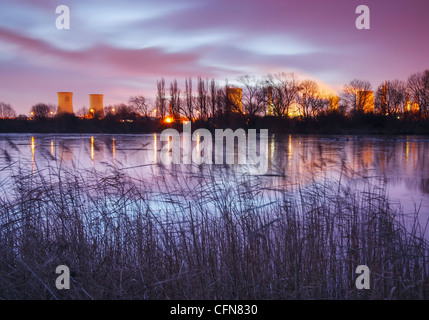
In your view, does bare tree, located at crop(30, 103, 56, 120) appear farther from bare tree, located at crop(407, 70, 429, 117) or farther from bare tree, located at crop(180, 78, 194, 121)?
bare tree, located at crop(407, 70, 429, 117)

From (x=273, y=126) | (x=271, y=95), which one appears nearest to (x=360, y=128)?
(x=273, y=126)

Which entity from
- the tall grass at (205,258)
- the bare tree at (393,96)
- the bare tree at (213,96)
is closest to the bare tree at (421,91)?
the bare tree at (393,96)

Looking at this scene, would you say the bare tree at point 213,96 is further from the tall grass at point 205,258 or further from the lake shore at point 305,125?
the tall grass at point 205,258

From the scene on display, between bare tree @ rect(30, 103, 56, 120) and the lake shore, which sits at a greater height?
bare tree @ rect(30, 103, 56, 120)

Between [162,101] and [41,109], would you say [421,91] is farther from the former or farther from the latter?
[41,109]

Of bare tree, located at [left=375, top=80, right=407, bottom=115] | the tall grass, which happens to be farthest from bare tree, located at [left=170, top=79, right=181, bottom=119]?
the tall grass

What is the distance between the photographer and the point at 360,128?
44688 millimetres

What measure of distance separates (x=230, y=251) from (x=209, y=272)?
378mm
